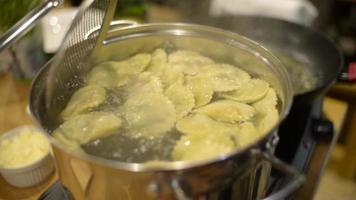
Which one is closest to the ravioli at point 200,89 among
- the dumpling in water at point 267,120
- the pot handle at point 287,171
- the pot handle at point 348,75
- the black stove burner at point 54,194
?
the dumpling in water at point 267,120

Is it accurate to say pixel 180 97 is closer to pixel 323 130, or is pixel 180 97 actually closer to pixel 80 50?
pixel 80 50

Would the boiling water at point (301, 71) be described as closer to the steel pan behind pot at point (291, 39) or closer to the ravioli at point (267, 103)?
the steel pan behind pot at point (291, 39)

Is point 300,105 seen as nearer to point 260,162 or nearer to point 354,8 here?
point 260,162

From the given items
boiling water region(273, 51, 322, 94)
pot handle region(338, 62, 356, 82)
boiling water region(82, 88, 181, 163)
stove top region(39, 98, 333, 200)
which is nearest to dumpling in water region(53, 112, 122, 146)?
boiling water region(82, 88, 181, 163)

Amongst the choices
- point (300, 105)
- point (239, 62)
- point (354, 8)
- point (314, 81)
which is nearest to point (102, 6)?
point (239, 62)

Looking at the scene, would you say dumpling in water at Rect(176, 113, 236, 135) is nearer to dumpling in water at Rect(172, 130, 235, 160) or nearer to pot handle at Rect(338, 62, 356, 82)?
dumpling in water at Rect(172, 130, 235, 160)
